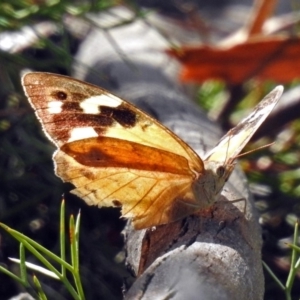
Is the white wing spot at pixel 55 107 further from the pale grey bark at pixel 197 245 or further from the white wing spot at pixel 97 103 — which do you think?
the pale grey bark at pixel 197 245

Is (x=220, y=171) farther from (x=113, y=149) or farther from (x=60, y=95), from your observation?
(x=60, y=95)

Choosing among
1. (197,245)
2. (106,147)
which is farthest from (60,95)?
(197,245)

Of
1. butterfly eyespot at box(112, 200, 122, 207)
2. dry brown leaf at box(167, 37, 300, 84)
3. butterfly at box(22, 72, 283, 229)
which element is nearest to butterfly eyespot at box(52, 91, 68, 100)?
butterfly at box(22, 72, 283, 229)

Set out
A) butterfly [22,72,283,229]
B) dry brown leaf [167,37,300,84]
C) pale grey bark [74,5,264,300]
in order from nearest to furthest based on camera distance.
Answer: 1. pale grey bark [74,5,264,300]
2. butterfly [22,72,283,229]
3. dry brown leaf [167,37,300,84]

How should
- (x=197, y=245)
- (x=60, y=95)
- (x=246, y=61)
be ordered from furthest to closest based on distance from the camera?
(x=246, y=61) < (x=60, y=95) < (x=197, y=245)

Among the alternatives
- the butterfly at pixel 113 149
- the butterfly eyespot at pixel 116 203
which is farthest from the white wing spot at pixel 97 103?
the butterfly eyespot at pixel 116 203

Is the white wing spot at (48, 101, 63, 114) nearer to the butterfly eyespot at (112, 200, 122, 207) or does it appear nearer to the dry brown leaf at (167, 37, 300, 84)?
the butterfly eyespot at (112, 200, 122, 207)

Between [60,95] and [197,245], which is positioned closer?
[197,245]
